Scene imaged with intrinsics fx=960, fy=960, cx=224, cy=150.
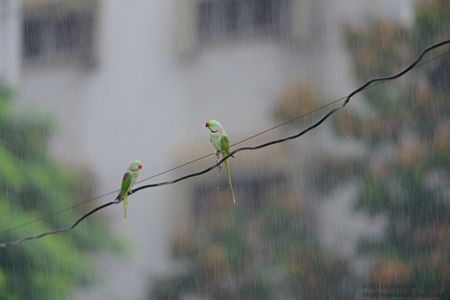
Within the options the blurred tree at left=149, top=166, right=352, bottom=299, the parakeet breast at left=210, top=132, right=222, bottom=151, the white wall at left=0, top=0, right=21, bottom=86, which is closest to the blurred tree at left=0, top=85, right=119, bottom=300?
the blurred tree at left=149, top=166, right=352, bottom=299

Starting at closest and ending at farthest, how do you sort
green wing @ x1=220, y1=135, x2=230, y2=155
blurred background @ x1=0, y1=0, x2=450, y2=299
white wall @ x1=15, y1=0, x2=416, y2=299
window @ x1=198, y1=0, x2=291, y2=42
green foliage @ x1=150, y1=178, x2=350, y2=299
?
green wing @ x1=220, y1=135, x2=230, y2=155, blurred background @ x1=0, y1=0, x2=450, y2=299, green foliage @ x1=150, y1=178, x2=350, y2=299, white wall @ x1=15, y1=0, x2=416, y2=299, window @ x1=198, y1=0, x2=291, y2=42

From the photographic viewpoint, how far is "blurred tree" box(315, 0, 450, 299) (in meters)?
4.82

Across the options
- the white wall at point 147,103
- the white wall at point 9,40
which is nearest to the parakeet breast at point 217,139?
the white wall at point 147,103

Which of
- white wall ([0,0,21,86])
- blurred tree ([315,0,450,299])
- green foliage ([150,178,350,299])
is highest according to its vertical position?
white wall ([0,0,21,86])

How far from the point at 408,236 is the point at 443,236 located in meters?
0.21

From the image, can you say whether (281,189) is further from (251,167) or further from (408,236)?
(408,236)

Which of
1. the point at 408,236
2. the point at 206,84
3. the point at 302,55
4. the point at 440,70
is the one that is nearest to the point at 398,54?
the point at 440,70

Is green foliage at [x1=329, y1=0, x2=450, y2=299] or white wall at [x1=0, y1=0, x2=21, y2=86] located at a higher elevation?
white wall at [x1=0, y1=0, x2=21, y2=86]

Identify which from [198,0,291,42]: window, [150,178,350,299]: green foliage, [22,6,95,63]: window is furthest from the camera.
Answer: [22,6,95,63]: window

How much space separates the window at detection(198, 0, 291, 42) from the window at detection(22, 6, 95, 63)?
95 cm

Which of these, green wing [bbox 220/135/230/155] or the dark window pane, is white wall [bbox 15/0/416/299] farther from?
green wing [bbox 220/135/230/155]

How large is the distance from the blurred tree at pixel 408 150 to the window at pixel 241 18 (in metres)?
1.53

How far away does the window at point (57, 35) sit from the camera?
288 inches

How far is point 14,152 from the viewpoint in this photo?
5.40 metres
